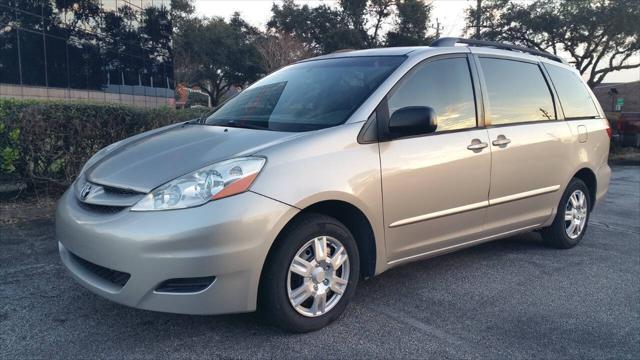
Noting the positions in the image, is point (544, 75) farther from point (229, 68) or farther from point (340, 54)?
point (229, 68)

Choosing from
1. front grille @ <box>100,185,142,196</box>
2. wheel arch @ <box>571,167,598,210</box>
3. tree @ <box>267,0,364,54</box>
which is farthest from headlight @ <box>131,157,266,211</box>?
tree @ <box>267,0,364,54</box>

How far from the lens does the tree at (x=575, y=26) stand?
23141mm

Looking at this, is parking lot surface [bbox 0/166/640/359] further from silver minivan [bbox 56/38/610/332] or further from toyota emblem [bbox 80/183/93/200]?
toyota emblem [bbox 80/183/93/200]

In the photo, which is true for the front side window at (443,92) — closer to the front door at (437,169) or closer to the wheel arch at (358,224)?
the front door at (437,169)

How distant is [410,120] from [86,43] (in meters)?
27.1

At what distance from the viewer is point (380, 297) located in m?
3.66

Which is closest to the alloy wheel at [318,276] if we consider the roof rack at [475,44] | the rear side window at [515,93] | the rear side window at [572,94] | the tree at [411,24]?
the rear side window at [515,93]

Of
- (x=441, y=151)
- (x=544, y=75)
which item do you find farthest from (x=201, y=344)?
(x=544, y=75)

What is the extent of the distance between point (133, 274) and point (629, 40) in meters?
27.8

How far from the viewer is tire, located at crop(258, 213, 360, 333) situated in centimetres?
286

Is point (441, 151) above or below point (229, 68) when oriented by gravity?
below

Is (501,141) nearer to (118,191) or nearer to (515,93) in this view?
(515,93)

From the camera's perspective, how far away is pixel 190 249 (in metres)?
2.60

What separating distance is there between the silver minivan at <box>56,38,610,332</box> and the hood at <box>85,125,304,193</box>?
0.05 feet
